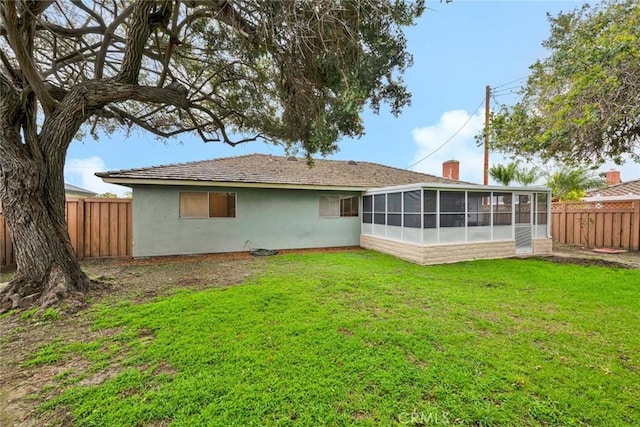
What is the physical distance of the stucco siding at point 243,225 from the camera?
8852 mm

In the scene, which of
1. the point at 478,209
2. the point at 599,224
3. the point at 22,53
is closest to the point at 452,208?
the point at 478,209

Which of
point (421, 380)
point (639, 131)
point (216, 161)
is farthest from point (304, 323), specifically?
point (216, 161)

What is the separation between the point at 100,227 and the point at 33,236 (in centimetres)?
446

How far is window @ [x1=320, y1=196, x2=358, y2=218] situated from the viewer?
11.3 metres

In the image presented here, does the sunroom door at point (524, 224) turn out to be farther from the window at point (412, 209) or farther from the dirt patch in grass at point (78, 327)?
the dirt patch in grass at point (78, 327)

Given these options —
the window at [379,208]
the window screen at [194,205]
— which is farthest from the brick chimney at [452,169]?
the window screen at [194,205]

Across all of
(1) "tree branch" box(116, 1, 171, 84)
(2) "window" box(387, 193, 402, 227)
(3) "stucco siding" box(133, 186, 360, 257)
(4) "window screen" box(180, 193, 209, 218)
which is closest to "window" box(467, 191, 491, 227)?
(2) "window" box(387, 193, 402, 227)

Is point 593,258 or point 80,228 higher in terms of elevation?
point 80,228

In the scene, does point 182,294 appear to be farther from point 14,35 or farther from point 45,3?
point 45,3

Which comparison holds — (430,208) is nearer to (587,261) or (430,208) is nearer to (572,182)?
(587,261)

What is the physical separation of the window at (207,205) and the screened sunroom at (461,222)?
5710 millimetres

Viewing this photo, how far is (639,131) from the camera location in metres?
6.13

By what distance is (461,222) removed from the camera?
28.1ft

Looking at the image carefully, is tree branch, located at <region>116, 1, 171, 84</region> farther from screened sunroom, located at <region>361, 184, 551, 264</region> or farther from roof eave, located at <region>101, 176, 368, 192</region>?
screened sunroom, located at <region>361, 184, 551, 264</region>
